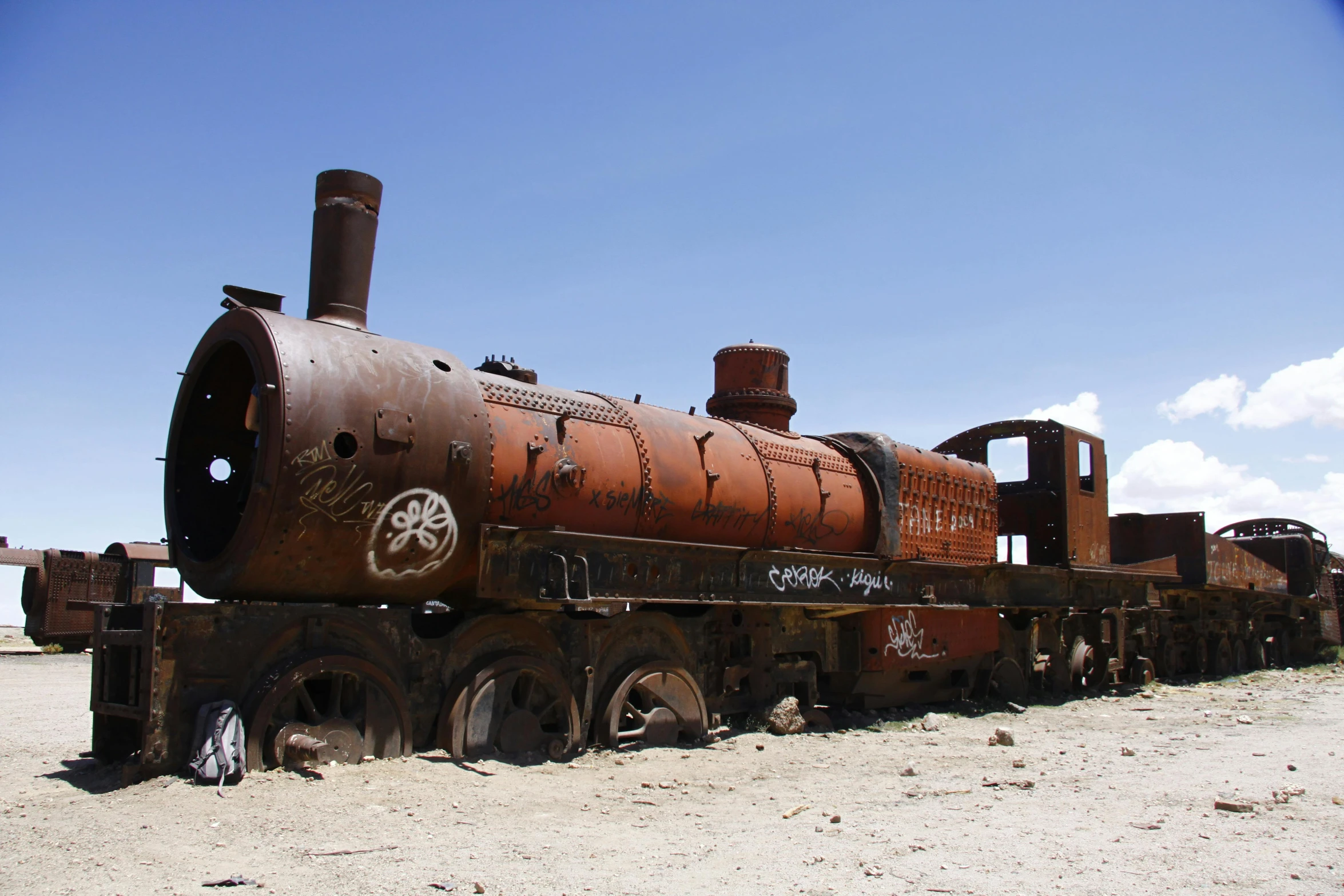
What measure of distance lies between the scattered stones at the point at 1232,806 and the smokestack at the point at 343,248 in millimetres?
6645

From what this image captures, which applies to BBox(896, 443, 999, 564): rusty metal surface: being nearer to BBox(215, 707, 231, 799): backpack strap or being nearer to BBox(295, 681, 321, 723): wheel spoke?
BBox(295, 681, 321, 723): wheel spoke

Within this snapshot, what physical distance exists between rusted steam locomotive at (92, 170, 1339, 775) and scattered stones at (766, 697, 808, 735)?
199 mm

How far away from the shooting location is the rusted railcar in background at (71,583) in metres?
18.7

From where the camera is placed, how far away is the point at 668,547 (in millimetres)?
8328

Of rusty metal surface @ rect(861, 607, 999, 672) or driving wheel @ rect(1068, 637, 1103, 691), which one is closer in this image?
rusty metal surface @ rect(861, 607, 999, 672)

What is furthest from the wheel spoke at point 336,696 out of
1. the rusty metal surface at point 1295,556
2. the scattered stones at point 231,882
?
the rusty metal surface at point 1295,556

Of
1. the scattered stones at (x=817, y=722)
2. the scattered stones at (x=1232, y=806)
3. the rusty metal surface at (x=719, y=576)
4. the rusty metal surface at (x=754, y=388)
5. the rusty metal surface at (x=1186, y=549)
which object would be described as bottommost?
the scattered stones at (x=817, y=722)

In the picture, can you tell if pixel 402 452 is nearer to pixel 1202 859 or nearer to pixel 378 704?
pixel 378 704

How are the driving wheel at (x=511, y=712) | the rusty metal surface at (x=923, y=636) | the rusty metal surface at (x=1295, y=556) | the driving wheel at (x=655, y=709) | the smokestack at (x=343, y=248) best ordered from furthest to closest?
the rusty metal surface at (x=1295, y=556)
the rusty metal surface at (x=923, y=636)
the driving wheel at (x=655, y=709)
the smokestack at (x=343, y=248)
the driving wheel at (x=511, y=712)

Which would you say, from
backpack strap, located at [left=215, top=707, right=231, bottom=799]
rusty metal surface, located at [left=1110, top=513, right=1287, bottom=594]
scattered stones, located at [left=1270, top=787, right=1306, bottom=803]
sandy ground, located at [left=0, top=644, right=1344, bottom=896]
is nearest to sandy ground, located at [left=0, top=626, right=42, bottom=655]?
sandy ground, located at [left=0, top=644, right=1344, bottom=896]

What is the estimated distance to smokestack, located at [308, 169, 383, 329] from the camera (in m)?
7.58

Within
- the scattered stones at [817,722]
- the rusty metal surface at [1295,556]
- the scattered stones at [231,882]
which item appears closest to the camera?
the scattered stones at [231,882]

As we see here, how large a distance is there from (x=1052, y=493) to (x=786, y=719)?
647cm

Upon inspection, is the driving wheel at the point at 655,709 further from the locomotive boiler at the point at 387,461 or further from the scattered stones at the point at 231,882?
the scattered stones at the point at 231,882
